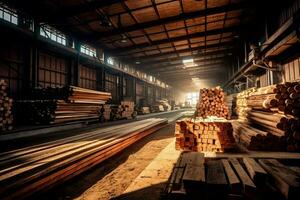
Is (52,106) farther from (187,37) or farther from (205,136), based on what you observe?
(187,37)

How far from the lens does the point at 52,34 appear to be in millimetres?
11945

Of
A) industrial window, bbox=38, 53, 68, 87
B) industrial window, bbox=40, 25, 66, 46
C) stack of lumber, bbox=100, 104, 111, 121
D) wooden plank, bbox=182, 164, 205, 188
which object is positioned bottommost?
wooden plank, bbox=182, 164, 205, 188

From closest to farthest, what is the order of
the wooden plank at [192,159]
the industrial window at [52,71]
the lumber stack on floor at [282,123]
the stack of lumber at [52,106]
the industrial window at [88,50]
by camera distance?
the wooden plank at [192,159] → the lumber stack on floor at [282,123] → the stack of lumber at [52,106] → the industrial window at [52,71] → the industrial window at [88,50]

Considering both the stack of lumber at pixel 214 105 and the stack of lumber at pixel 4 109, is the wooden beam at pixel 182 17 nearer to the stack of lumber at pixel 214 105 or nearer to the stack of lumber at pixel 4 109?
the stack of lumber at pixel 214 105

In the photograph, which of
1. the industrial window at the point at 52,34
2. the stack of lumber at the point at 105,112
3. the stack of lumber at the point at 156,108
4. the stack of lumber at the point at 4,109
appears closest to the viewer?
the stack of lumber at the point at 4,109

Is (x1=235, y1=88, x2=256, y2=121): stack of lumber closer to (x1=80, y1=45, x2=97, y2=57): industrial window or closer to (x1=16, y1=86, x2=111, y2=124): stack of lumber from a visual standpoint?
(x1=16, y1=86, x2=111, y2=124): stack of lumber

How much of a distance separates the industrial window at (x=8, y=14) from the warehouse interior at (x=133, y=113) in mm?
48

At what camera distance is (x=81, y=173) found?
4.39m

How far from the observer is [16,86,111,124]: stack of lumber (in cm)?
910

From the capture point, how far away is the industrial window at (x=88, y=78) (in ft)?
50.0

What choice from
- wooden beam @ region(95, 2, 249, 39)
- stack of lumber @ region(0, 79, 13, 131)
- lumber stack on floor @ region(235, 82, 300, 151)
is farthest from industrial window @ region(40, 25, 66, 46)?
lumber stack on floor @ region(235, 82, 300, 151)

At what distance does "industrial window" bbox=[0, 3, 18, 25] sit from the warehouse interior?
5 centimetres

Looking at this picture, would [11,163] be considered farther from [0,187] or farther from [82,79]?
[82,79]

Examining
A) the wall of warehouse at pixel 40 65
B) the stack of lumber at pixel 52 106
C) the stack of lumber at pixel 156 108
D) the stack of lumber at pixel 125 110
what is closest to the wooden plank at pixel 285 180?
the stack of lumber at pixel 52 106
